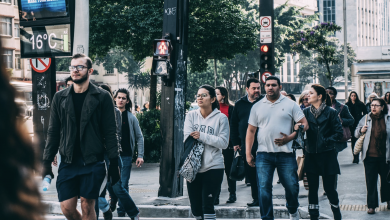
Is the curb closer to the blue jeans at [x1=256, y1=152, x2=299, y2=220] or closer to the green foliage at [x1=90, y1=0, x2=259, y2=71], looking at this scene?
the blue jeans at [x1=256, y1=152, x2=299, y2=220]

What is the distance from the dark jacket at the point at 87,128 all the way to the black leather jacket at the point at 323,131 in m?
2.85

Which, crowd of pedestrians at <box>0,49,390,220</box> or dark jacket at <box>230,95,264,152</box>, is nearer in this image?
crowd of pedestrians at <box>0,49,390,220</box>

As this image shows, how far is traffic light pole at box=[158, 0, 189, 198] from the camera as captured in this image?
8312 mm

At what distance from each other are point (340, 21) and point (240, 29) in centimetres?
8971

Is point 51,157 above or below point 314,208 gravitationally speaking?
above

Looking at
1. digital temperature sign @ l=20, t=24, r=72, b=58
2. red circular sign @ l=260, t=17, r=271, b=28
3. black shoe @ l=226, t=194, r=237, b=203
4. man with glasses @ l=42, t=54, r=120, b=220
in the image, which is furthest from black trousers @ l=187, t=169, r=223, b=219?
red circular sign @ l=260, t=17, r=271, b=28

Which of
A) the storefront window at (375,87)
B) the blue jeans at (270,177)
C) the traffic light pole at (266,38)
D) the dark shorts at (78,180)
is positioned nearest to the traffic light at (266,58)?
the traffic light pole at (266,38)

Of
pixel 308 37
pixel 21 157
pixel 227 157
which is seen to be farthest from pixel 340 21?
pixel 21 157

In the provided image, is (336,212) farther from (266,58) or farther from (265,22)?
(265,22)

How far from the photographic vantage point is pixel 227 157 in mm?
8758

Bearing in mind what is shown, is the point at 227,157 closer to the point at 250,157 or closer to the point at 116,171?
the point at 250,157

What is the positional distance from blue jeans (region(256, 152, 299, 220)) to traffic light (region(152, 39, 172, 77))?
8.94ft

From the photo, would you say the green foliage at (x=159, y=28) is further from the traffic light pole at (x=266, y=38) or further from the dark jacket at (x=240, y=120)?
the dark jacket at (x=240, y=120)

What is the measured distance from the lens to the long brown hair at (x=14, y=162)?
0.70 metres
